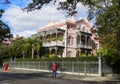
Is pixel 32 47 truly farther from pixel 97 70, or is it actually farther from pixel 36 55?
pixel 97 70

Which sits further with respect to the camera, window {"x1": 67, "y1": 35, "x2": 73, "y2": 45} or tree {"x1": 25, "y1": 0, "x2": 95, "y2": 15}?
window {"x1": 67, "y1": 35, "x2": 73, "y2": 45}

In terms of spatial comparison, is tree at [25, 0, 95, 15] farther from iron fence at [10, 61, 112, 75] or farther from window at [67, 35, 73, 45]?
window at [67, 35, 73, 45]

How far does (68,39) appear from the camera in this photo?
219 ft

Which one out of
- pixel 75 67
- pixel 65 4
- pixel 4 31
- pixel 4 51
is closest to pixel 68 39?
pixel 4 51

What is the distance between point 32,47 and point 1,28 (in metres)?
39.5

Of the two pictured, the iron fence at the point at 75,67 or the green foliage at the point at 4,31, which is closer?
the green foliage at the point at 4,31

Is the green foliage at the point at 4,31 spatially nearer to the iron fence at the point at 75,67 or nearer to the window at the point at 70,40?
the iron fence at the point at 75,67

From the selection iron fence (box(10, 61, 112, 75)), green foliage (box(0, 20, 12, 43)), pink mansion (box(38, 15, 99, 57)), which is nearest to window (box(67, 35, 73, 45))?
pink mansion (box(38, 15, 99, 57))

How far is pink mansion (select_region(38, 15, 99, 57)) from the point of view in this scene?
6525 cm

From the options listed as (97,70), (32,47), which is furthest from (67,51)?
(97,70)

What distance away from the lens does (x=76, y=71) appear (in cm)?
4012

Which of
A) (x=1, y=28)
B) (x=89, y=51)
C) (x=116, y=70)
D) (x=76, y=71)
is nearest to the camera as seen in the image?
(x=1, y=28)

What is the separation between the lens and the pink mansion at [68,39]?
65250 mm

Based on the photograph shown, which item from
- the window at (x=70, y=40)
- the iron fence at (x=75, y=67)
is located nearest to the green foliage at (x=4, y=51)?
the window at (x=70, y=40)
